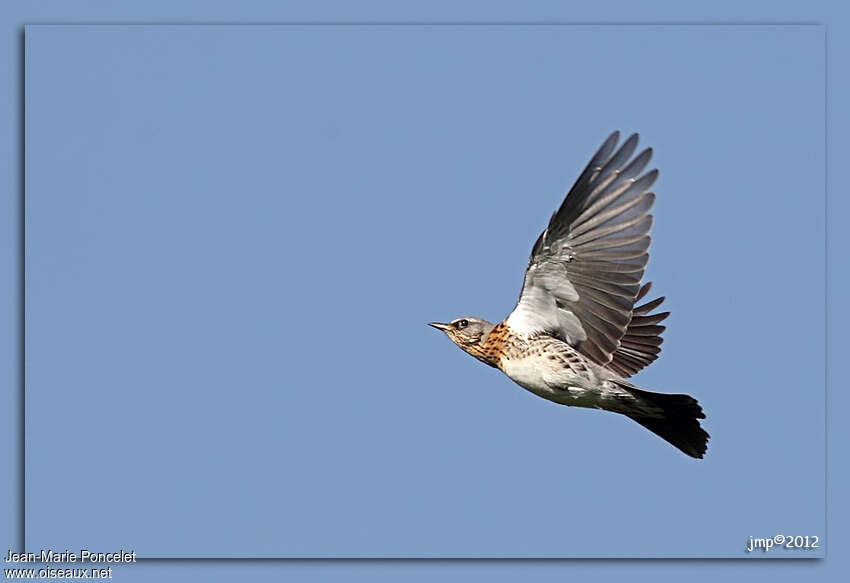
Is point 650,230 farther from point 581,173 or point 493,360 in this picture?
point 493,360

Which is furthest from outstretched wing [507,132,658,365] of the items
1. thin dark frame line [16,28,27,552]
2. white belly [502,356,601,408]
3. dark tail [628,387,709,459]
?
thin dark frame line [16,28,27,552]

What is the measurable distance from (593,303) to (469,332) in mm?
713

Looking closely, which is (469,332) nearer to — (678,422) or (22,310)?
(678,422)

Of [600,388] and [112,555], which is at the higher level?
[600,388]

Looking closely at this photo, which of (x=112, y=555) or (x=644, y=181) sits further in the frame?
(x=112, y=555)

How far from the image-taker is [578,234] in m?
6.45

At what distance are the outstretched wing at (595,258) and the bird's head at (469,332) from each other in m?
0.25

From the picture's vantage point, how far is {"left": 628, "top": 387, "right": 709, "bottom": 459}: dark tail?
20.5 ft

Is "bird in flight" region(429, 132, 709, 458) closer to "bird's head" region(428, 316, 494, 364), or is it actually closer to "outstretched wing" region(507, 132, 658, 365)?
"outstretched wing" region(507, 132, 658, 365)

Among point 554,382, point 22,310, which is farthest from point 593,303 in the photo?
point 22,310

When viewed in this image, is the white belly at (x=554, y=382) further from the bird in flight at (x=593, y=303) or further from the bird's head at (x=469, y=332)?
the bird's head at (x=469, y=332)

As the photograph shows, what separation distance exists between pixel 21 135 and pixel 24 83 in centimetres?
29

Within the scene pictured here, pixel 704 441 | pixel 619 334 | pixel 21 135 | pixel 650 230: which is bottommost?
pixel 704 441

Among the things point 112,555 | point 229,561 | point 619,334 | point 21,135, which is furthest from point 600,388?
point 21,135
